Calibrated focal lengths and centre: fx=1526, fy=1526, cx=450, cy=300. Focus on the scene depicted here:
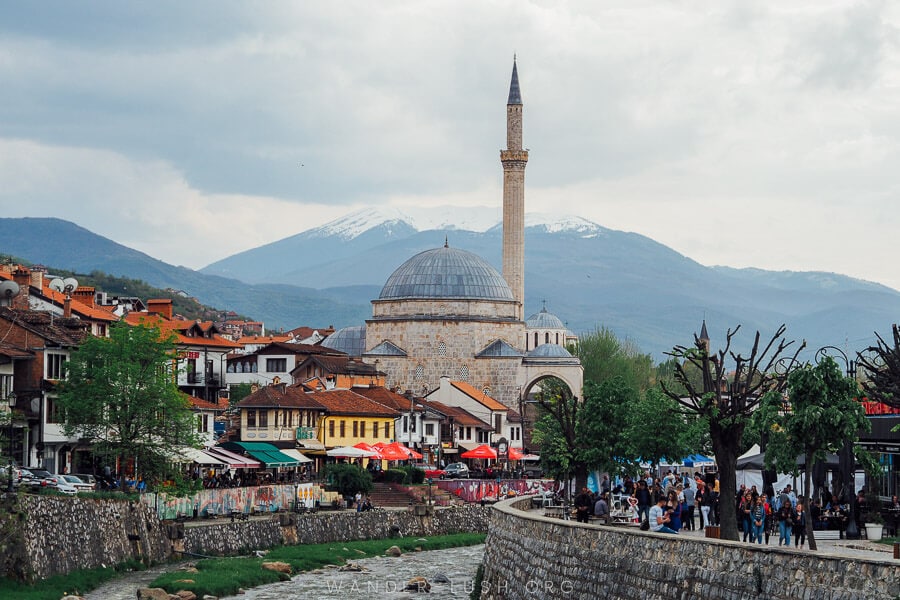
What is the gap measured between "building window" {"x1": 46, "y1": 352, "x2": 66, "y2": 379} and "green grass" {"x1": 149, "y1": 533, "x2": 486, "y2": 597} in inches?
337

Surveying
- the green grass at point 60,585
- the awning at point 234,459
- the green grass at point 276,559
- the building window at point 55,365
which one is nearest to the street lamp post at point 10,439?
the building window at point 55,365

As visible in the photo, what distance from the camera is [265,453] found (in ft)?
189

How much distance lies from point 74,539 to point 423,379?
6837cm

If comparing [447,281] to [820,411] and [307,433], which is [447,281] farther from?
[820,411]

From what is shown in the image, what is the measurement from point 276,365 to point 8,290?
37381 millimetres

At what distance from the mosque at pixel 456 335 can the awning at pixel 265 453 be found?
143 feet

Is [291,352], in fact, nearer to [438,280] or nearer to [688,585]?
[438,280]

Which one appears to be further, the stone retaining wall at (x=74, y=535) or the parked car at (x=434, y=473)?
the parked car at (x=434, y=473)

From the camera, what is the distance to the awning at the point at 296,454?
60.4 meters

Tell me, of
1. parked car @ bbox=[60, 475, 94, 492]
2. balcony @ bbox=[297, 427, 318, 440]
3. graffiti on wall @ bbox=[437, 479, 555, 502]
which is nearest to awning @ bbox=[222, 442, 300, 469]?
balcony @ bbox=[297, 427, 318, 440]

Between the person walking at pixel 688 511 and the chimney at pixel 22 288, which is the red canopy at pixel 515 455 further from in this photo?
the person walking at pixel 688 511

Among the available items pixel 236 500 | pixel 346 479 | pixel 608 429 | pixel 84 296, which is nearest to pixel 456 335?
pixel 84 296

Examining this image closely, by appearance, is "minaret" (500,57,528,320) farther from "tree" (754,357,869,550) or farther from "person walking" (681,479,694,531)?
"tree" (754,357,869,550)

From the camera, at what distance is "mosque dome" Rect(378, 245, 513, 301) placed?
106688mm
